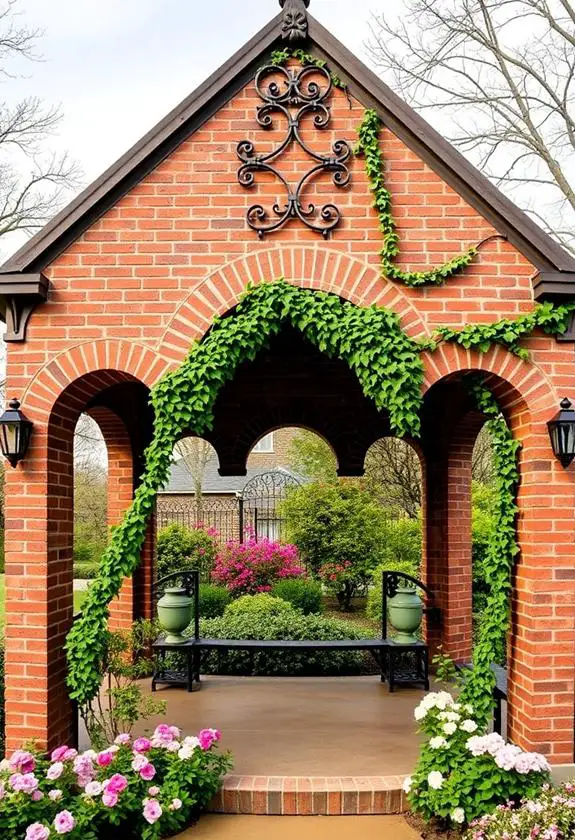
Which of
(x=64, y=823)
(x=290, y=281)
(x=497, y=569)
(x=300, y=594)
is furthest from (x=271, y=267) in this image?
(x=300, y=594)

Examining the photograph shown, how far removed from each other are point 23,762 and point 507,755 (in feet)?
9.15

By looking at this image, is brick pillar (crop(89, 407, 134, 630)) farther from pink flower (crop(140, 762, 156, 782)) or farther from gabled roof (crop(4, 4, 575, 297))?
pink flower (crop(140, 762, 156, 782))

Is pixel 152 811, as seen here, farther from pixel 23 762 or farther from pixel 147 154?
pixel 147 154

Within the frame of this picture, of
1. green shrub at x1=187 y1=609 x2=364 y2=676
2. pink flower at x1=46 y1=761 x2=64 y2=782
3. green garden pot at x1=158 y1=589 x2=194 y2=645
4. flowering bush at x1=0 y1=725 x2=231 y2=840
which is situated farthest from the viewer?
green shrub at x1=187 y1=609 x2=364 y2=676

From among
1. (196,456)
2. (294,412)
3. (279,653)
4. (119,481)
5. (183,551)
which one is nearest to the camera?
(119,481)

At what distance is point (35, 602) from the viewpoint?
443 centimetres

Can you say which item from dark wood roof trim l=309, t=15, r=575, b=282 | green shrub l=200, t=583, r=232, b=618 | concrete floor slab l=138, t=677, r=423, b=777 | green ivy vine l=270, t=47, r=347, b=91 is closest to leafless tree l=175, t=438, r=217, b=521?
green shrub l=200, t=583, r=232, b=618

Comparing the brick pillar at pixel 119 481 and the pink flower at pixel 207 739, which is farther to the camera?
the brick pillar at pixel 119 481

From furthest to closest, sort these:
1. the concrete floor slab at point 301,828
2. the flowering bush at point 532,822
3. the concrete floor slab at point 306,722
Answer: the concrete floor slab at point 306,722 → the concrete floor slab at point 301,828 → the flowering bush at point 532,822

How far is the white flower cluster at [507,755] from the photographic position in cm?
397

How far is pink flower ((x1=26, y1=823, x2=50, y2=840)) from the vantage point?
362 centimetres

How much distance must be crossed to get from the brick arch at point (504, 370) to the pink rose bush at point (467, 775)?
203 cm

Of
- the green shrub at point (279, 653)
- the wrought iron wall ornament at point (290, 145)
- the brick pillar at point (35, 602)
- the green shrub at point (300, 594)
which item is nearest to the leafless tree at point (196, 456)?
the green shrub at point (300, 594)

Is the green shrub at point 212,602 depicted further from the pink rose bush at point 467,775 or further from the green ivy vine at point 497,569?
the pink rose bush at point 467,775
